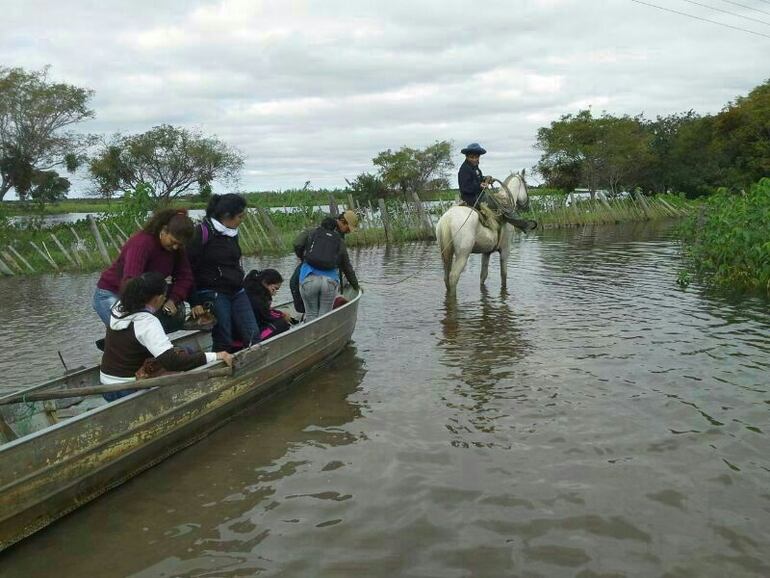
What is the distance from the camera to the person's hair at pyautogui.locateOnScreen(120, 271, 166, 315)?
4.66 metres

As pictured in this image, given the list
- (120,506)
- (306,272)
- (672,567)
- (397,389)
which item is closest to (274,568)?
(120,506)

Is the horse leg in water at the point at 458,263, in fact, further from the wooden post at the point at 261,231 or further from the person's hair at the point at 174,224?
the wooden post at the point at 261,231

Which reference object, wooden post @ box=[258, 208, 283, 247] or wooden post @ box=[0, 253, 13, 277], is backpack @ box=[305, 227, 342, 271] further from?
wooden post @ box=[0, 253, 13, 277]

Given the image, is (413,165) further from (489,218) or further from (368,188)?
(489,218)

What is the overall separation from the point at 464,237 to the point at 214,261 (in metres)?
5.98

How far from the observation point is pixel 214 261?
6.17 meters

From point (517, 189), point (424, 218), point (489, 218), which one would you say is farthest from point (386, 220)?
point (489, 218)

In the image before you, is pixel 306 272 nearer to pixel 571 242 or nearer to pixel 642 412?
pixel 642 412

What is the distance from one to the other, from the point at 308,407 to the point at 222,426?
0.87 meters

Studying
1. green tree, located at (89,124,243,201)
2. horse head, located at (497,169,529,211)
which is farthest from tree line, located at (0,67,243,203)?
horse head, located at (497,169,529,211)

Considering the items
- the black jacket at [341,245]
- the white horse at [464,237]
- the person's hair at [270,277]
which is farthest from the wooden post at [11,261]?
the person's hair at [270,277]

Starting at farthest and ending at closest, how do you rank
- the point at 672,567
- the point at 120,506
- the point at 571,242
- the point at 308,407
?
1. the point at 571,242
2. the point at 308,407
3. the point at 120,506
4. the point at 672,567

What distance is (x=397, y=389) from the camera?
6598 mm

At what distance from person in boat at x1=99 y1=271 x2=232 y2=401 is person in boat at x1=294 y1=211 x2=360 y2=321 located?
2854 mm
